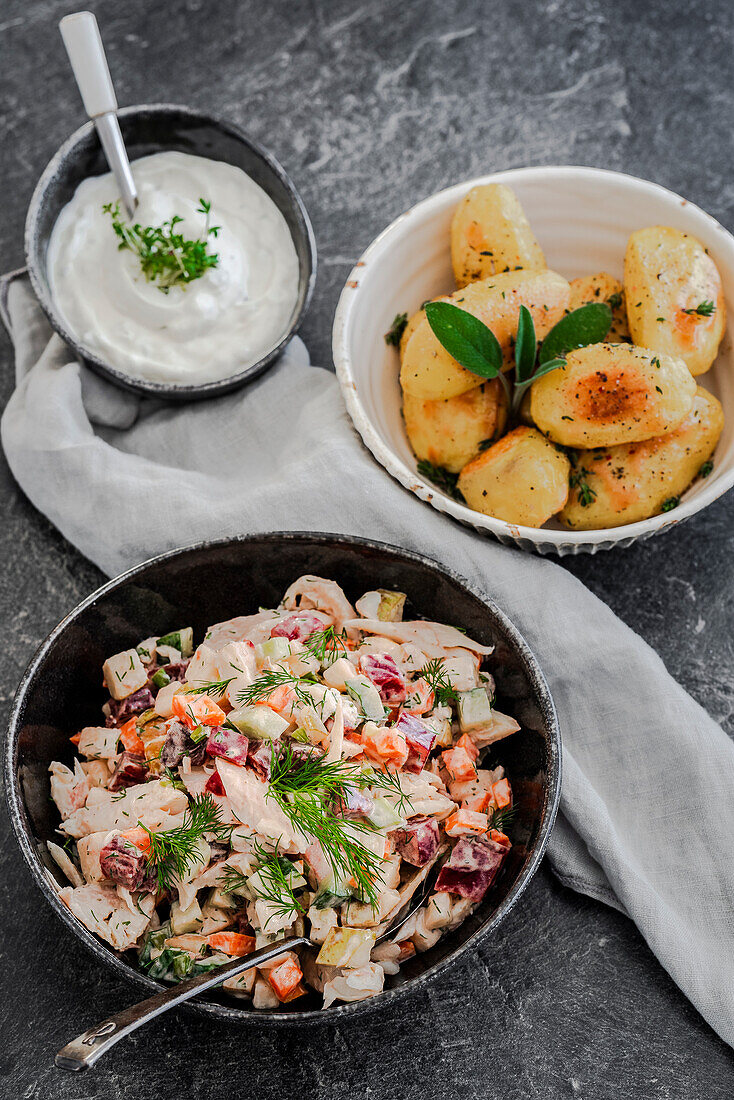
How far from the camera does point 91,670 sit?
5.74ft

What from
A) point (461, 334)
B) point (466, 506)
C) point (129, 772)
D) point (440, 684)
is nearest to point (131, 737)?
point (129, 772)

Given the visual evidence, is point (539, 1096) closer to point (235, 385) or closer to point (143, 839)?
point (143, 839)

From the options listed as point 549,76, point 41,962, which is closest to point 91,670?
point 41,962

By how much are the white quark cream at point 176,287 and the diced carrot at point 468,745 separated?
35.6 inches

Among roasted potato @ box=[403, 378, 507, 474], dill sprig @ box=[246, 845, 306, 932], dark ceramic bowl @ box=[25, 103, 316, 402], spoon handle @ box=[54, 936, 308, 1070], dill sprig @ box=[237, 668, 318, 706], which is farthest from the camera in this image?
dark ceramic bowl @ box=[25, 103, 316, 402]

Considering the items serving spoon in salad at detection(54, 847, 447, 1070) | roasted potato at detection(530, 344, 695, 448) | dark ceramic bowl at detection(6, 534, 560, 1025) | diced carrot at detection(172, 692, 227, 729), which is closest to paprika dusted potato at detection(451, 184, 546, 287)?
roasted potato at detection(530, 344, 695, 448)

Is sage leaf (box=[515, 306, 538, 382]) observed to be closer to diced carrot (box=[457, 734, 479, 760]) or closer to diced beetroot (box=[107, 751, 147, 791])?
diced carrot (box=[457, 734, 479, 760])

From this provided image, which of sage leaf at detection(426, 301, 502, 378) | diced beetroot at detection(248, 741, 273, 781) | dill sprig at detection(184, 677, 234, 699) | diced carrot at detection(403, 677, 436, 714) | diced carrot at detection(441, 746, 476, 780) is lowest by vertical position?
diced carrot at detection(441, 746, 476, 780)

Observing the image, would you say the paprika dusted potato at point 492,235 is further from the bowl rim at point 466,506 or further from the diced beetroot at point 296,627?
the diced beetroot at point 296,627

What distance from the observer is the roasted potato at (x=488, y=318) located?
1.79m

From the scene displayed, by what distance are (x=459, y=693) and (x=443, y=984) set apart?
0.54 meters

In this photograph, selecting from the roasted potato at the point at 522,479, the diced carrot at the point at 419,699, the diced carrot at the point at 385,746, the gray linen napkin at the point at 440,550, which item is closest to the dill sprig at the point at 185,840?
the diced carrot at the point at 385,746

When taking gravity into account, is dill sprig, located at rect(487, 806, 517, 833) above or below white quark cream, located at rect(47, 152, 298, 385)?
below

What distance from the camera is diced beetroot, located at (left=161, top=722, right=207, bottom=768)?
1.50m
